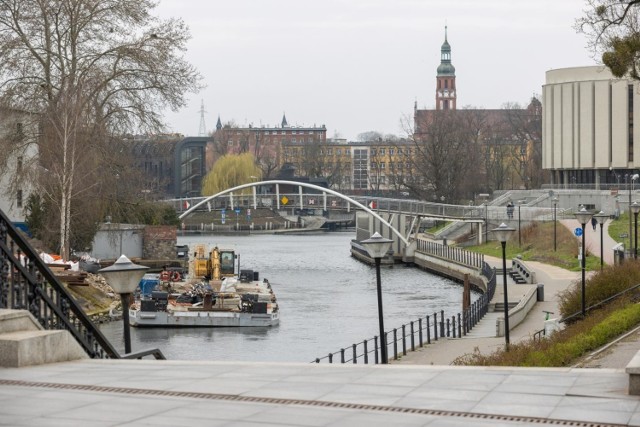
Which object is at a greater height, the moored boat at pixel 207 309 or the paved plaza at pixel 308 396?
the paved plaza at pixel 308 396

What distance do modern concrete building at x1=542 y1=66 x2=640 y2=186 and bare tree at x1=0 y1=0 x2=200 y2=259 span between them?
53462 mm

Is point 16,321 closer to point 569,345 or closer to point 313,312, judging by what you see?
point 569,345

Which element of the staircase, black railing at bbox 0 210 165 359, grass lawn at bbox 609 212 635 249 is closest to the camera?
the staircase

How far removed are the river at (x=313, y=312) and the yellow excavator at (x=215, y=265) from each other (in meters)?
2.93

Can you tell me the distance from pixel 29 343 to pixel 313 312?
1700 inches

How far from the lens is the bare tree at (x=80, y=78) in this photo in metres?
55.8

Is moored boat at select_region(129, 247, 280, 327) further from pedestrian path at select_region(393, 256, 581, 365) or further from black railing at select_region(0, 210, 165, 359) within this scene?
black railing at select_region(0, 210, 165, 359)

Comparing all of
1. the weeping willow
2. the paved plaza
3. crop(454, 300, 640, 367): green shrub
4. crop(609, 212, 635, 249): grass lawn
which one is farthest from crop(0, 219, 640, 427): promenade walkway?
the weeping willow

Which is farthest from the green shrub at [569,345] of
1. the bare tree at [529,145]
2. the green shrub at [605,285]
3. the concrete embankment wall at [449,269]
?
the bare tree at [529,145]

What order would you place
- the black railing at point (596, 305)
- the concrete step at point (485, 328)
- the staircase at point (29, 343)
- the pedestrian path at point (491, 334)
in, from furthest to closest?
the concrete step at point (485, 328)
the pedestrian path at point (491, 334)
the black railing at point (596, 305)
the staircase at point (29, 343)

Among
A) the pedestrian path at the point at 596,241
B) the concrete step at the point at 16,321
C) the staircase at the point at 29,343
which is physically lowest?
the pedestrian path at the point at 596,241

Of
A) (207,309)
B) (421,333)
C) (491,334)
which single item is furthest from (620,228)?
(421,333)

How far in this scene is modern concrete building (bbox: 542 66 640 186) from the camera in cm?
10800

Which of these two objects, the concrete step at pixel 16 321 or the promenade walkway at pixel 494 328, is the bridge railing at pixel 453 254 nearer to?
the promenade walkway at pixel 494 328
